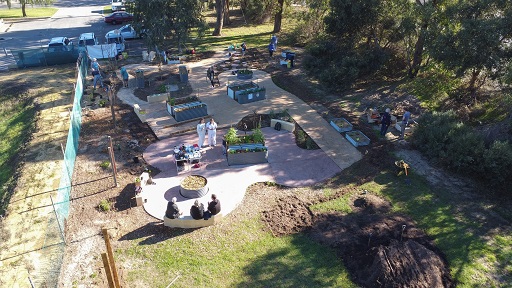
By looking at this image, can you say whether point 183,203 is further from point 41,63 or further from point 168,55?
point 41,63

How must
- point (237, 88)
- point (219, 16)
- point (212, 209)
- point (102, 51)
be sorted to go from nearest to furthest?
point (212, 209)
point (237, 88)
point (102, 51)
point (219, 16)

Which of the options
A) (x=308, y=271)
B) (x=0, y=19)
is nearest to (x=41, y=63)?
(x=0, y=19)

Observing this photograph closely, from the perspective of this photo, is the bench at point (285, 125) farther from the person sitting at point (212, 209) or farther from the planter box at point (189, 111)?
the person sitting at point (212, 209)

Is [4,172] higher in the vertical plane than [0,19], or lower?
lower

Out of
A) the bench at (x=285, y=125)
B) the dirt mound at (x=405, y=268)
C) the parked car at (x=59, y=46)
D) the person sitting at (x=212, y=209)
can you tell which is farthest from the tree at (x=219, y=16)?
the dirt mound at (x=405, y=268)

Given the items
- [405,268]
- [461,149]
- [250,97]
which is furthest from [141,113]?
[461,149]

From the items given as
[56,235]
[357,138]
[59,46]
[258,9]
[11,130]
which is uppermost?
[258,9]

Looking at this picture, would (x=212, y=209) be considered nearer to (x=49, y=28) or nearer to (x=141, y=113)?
(x=141, y=113)
